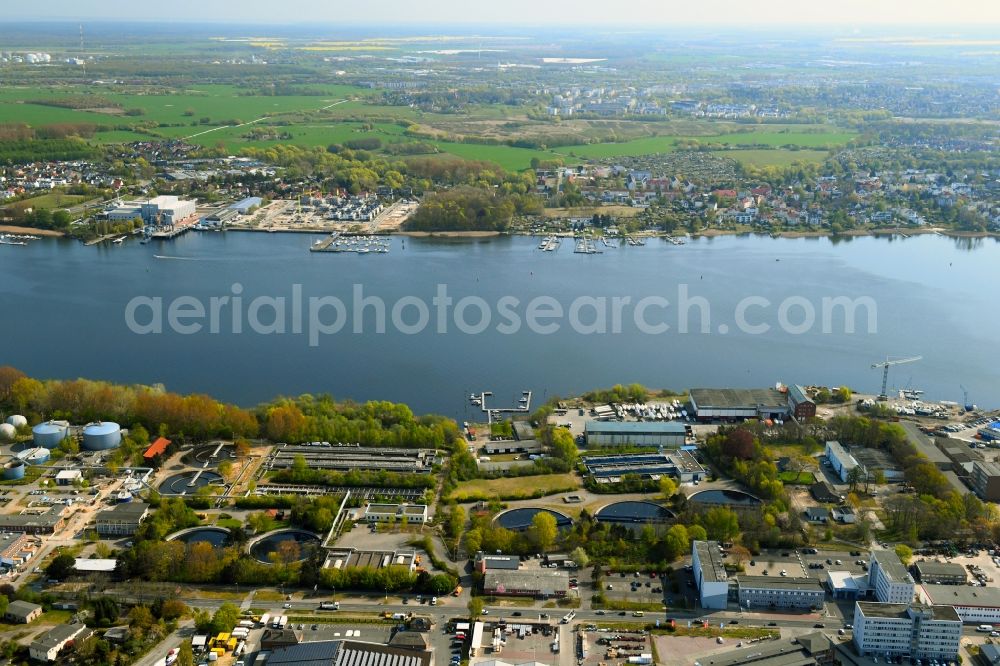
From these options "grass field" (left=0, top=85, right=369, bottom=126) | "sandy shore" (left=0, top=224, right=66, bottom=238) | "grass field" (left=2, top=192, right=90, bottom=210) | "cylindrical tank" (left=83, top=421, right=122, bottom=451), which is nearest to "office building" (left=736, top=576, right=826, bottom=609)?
"cylindrical tank" (left=83, top=421, right=122, bottom=451)

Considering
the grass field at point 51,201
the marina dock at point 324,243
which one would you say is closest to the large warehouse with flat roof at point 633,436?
the marina dock at point 324,243

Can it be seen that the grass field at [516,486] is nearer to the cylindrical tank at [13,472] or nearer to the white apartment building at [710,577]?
the white apartment building at [710,577]

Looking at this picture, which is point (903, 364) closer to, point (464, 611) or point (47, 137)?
point (464, 611)

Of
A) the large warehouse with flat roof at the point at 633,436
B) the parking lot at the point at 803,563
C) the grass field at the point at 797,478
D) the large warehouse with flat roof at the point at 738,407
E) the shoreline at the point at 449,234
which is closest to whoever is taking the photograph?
the parking lot at the point at 803,563

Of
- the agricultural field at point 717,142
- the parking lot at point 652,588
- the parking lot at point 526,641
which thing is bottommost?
the parking lot at point 526,641

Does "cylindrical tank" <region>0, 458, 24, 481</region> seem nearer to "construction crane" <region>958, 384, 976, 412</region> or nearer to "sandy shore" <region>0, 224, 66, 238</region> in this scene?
"construction crane" <region>958, 384, 976, 412</region>

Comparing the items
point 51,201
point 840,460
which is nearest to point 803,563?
point 840,460
